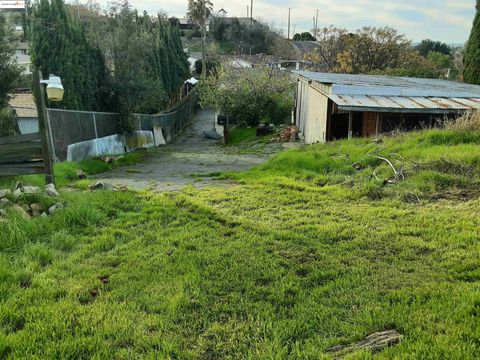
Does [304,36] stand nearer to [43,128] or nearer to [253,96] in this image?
[253,96]

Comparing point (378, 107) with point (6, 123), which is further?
point (378, 107)

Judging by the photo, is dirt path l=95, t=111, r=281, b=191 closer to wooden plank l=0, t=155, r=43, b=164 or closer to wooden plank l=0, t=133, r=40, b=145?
wooden plank l=0, t=155, r=43, b=164

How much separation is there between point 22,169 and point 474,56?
2094cm

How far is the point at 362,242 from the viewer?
3893mm

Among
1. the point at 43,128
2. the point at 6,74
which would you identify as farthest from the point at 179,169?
the point at 43,128

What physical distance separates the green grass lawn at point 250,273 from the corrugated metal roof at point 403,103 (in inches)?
154

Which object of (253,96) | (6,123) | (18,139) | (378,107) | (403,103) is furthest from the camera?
(253,96)

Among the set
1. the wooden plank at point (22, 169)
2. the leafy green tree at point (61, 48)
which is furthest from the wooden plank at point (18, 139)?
the leafy green tree at point (61, 48)

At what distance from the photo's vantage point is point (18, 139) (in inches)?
239

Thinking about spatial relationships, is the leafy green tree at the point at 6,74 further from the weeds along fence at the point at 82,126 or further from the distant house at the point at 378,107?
the distant house at the point at 378,107

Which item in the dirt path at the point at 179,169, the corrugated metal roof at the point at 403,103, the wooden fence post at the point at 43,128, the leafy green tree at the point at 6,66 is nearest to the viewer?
the wooden fence post at the point at 43,128

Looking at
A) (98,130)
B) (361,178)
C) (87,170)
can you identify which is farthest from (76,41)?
(361,178)

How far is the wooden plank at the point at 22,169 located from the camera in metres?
5.95

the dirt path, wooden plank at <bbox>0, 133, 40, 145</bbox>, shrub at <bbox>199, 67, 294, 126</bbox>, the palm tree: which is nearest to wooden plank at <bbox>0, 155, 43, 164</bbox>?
wooden plank at <bbox>0, 133, 40, 145</bbox>
